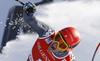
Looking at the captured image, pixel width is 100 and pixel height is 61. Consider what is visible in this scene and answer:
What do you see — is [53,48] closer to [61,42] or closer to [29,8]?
[61,42]

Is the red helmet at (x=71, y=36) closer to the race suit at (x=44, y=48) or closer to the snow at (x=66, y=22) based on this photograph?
the race suit at (x=44, y=48)

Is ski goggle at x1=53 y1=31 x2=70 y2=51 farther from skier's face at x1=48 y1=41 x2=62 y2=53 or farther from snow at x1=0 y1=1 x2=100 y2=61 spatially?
snow at x1=0 y1=1 x2=100 y2=61

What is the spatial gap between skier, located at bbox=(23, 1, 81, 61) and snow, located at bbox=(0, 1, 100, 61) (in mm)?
1226

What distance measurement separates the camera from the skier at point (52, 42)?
110 inches

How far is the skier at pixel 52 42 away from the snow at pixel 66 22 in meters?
1.23

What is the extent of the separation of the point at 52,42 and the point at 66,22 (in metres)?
3.08

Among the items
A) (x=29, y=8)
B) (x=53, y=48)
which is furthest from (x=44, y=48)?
(x=29, y=8)

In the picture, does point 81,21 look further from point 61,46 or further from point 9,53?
point 61,46

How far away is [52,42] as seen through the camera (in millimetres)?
2918

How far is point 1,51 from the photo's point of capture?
4645mm

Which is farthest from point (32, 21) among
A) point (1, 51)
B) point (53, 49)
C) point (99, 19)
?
point (99, 19)

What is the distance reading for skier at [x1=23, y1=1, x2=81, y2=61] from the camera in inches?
110

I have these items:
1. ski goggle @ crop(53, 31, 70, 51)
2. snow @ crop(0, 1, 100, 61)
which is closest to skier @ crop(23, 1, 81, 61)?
ski goggle @ crop(53, 31, 70, 51)

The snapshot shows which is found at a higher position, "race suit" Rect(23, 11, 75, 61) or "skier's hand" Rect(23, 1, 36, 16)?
"skier's hand" Rect(23, 1, 36, 16)
